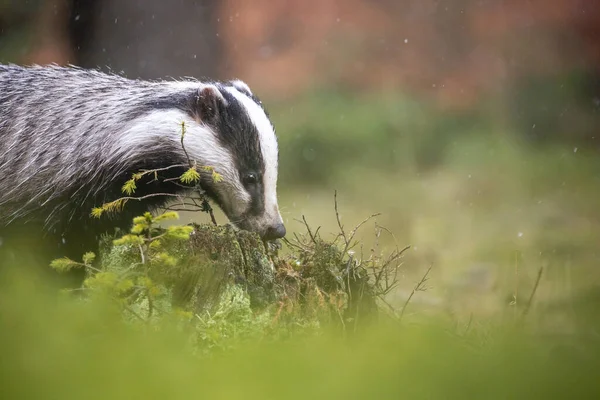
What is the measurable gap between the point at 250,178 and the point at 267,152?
4.7 inches

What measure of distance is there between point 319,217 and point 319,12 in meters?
3.22

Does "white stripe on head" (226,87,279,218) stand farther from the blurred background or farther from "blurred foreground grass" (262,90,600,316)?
"blurred foreground grass" (262,90,600,316)

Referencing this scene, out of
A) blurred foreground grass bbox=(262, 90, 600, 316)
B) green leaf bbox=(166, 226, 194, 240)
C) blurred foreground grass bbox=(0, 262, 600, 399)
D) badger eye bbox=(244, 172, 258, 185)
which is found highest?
blurred foreground grass bbox=(0, 262, 600, 399)

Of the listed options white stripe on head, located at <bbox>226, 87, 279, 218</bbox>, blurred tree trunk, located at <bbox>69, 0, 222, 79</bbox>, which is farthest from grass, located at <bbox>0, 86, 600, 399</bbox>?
blurred tree trunk, located at <bbox>69, 0, 222, 79</bbox>

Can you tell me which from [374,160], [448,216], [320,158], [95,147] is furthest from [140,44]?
[95,147]

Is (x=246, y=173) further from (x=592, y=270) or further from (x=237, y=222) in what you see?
(x=592, y=270)

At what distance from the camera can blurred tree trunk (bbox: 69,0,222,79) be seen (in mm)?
8523

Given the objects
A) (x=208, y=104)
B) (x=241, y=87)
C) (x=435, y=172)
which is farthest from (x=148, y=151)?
(x=435, y=172)

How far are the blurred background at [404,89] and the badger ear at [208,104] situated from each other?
15.2ft

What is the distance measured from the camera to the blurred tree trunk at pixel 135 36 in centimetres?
852

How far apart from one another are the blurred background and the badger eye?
14.8 feet

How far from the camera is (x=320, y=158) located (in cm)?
902

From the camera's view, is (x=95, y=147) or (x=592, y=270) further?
(x=592, y=270)

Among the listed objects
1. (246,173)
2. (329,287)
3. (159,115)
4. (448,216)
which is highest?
(159,115)
